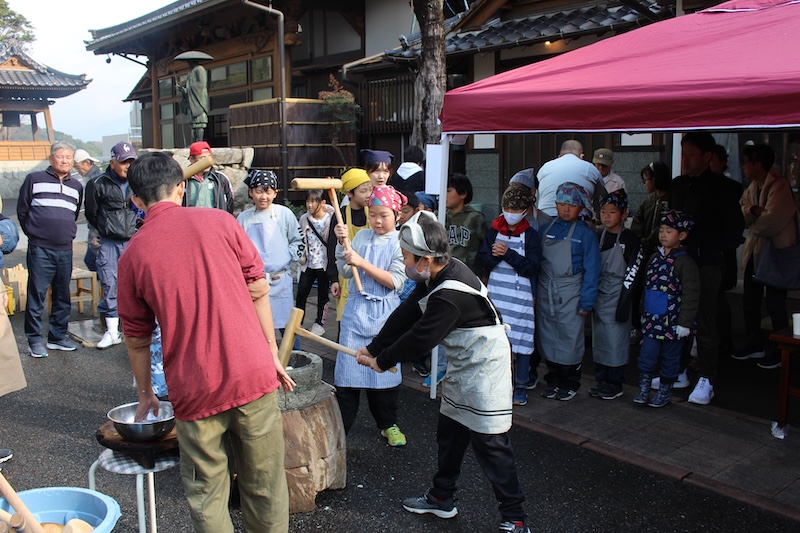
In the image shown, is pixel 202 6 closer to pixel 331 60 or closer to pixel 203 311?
pixel 331 60

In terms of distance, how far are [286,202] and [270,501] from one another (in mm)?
10094

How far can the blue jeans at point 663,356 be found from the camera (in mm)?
5109

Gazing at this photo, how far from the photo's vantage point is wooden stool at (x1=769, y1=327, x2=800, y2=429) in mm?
4500

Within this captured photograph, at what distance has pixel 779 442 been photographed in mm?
4641

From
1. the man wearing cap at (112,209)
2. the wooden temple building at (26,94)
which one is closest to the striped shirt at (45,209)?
the man wearing cap at (112,209)

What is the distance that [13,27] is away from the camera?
31938mm

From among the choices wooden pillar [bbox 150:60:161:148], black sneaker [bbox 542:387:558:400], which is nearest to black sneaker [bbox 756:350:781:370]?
black sneaker [bbox 542:387:558:400]

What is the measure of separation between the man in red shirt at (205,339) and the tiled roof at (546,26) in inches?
258

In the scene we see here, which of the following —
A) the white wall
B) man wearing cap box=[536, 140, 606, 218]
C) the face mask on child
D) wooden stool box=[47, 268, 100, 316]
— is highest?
the white wall

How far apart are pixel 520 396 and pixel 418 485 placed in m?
1.60

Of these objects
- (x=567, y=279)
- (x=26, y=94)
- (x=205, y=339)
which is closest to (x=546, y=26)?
(x=567, y=279)

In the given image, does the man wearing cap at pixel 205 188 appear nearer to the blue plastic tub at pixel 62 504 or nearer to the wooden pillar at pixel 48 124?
the blue plastic tub at pixel 62 504

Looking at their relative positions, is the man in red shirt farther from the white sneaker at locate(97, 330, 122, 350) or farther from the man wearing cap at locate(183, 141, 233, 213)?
the white sneaker at locate(97, 330, 122, 350)

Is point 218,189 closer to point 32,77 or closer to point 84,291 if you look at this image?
point 84,291
